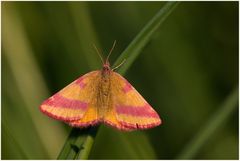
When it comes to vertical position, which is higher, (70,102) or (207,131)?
(70,102)

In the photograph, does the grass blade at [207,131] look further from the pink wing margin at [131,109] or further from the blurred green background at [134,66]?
the pink wing margin at [131,109]

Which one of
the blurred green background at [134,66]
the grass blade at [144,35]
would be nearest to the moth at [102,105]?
the grass blade at [144,35]

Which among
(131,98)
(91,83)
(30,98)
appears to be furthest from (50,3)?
(131,98)

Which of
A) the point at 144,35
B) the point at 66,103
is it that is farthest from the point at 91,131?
the point at 144,35

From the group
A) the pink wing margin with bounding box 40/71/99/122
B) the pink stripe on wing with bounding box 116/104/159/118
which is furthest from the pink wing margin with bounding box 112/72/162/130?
the pink wing margin with bounding box 40/71/99/122

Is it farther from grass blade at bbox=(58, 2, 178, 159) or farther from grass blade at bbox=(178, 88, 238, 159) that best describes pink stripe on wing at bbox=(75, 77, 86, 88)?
grass blade at bbox=(178, 88, 238, 159)

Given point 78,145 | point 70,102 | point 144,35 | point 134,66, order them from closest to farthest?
point 78,145 < point 144,35 < point 70,102 < point 134,66

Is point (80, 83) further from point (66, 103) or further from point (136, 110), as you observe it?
point (136, 110)
